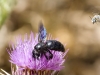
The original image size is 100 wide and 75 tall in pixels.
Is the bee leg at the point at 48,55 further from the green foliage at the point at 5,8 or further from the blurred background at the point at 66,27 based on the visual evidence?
the blurred background at the point at 66,27

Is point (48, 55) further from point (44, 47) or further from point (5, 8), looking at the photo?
point (5, 8)

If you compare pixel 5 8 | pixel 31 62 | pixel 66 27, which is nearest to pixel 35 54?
pixel 31 62

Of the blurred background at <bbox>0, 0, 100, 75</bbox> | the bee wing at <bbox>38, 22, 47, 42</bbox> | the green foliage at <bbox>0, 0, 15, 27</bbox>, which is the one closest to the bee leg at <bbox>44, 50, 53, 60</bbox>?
the bee wing at <bbox>38, 22, 47, 42</bbox>

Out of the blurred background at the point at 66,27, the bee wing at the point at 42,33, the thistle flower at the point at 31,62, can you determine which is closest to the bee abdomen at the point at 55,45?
the bee wing at the point at 42,33

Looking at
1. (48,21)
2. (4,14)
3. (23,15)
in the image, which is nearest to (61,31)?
(48,21)

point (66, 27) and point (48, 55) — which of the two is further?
point (66, 27)
